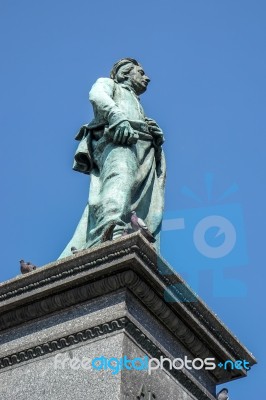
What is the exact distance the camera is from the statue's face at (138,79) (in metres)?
10.1

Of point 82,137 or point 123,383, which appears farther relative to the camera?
point 82,137

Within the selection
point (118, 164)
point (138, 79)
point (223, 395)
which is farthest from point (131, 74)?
point (223, 395)

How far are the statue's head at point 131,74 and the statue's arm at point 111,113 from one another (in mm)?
437

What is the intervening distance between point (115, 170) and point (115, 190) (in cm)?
27

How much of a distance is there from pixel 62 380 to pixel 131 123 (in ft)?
10.1

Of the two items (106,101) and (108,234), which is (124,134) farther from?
(108,234)

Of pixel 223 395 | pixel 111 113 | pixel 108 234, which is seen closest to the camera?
pixel 108 234

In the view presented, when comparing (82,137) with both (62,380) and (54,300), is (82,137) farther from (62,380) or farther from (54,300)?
(62,380)

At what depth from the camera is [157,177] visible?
9.45 m

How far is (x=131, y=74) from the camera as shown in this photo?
10.2 metres

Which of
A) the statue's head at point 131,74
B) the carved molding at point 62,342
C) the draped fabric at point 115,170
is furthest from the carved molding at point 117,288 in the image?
the statue's head at point 131,74

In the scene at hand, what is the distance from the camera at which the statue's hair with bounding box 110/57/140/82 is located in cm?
1017

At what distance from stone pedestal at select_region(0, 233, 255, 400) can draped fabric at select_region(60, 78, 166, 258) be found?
2.56 ft

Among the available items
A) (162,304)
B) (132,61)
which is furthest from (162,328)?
(132,61)
